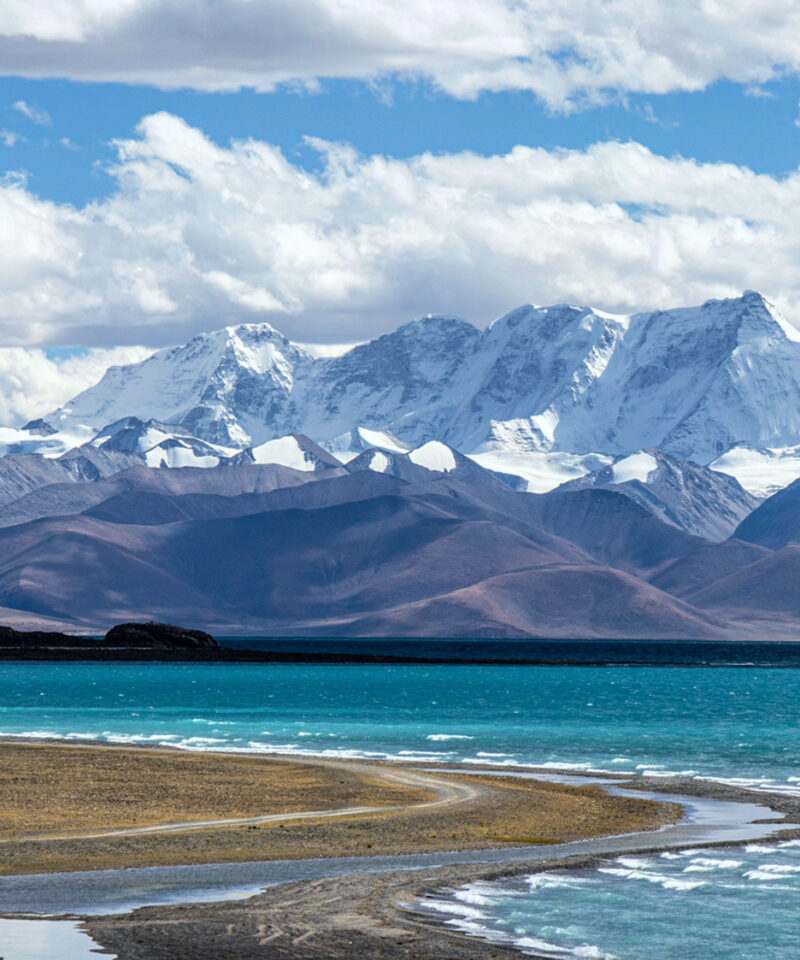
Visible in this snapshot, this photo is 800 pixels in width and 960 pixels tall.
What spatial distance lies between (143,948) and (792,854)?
17763 mm

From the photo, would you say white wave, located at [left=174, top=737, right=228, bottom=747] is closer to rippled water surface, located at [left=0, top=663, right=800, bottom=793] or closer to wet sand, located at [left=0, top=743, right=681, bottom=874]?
rippled water surface, located at [left=0, top=663, right=800, bottom=793]

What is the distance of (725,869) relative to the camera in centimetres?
3481

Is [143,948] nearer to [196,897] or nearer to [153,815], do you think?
[196,897]

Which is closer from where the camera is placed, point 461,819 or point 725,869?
point 725,869

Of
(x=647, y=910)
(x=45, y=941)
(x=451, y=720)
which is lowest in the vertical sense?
(x=647, y=910)

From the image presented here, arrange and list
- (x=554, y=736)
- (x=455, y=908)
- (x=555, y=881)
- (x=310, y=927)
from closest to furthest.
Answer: (x=310, y=927)
(x=455, y=908)
(x=555, y=881)
(x=554, y=736)

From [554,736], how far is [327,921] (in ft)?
182

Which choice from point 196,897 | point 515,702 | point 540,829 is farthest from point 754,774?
point 515,702

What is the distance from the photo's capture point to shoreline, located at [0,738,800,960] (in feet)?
81.9

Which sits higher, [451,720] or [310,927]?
[451,720]

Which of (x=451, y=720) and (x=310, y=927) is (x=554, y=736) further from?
(x=310, y=927)

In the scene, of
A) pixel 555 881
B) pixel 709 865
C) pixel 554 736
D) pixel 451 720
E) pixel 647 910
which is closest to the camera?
pixel 647 910

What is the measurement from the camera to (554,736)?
81.8m

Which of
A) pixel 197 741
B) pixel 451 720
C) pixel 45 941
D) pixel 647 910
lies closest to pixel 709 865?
pixel 647 910
